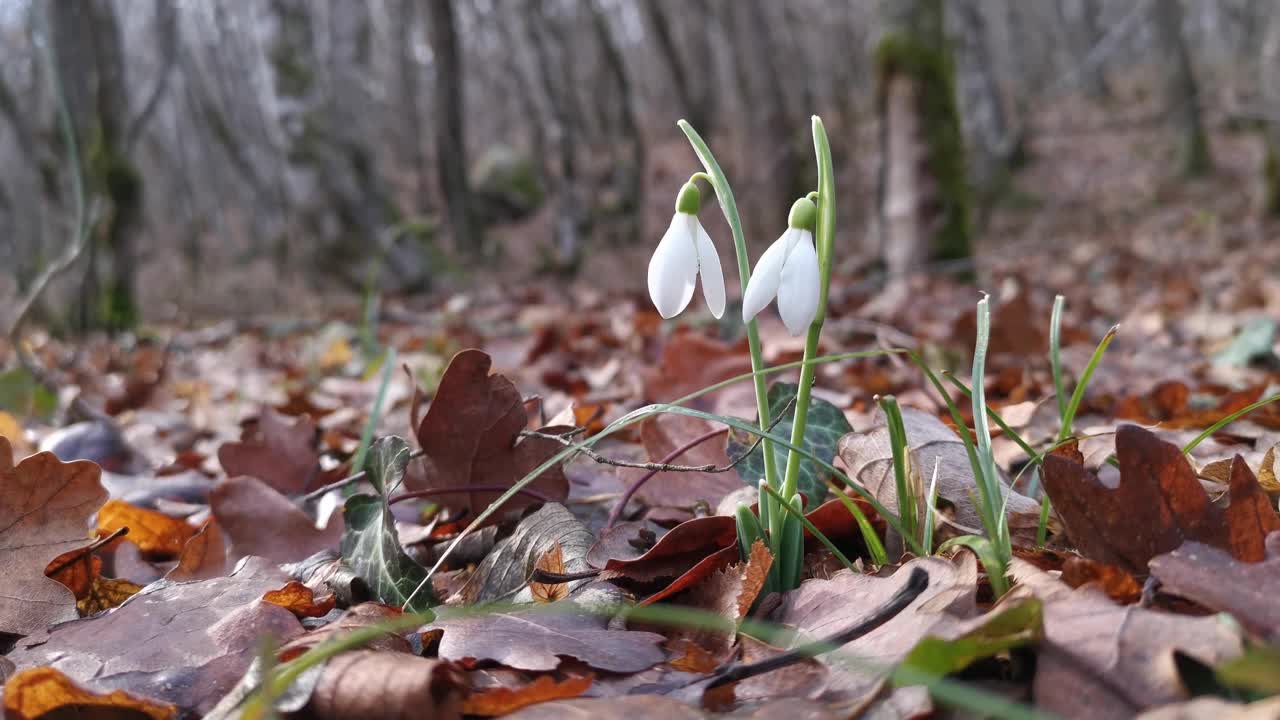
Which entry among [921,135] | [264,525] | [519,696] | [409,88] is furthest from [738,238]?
[409,88]

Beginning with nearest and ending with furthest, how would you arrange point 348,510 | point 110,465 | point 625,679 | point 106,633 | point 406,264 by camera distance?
point 625,679
point 106,633
point 348,510
point 110,465
point 406,264

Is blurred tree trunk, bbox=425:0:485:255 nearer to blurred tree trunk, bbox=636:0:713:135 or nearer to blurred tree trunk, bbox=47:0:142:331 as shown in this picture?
blurred tree trunk, bbox=636:0:713:135

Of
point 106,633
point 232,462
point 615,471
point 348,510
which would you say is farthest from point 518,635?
point 232,462

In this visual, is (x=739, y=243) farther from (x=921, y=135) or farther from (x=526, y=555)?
(x=921, y=135)

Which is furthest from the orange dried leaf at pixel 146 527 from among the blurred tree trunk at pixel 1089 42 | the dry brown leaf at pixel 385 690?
the blurred tree trunk at pixel 1089 42

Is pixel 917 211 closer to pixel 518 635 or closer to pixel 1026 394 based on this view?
pixel 1026 394

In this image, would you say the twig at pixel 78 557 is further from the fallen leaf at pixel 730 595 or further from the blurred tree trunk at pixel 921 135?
the blurred tree trunk at pixel 921 135
